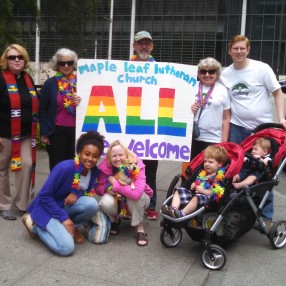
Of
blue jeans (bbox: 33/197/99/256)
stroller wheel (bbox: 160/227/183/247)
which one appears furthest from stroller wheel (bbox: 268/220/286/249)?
blue jeans (bbox: 33/197/99/256)

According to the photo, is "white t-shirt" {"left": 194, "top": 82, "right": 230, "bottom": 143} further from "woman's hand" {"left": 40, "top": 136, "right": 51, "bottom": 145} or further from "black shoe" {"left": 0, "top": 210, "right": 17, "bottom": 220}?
"black shoe" {"left": 0, "top": 210, "right": 17, "bottom": 220}

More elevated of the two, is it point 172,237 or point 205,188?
point 205,188

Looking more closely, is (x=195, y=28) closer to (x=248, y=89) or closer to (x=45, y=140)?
(x=248, y=89)

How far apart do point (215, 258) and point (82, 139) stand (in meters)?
1.59

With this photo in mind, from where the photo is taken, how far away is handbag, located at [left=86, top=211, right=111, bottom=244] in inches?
153

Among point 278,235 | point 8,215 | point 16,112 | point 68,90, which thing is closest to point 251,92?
point 278,235

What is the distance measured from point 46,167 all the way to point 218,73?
12.8 ft

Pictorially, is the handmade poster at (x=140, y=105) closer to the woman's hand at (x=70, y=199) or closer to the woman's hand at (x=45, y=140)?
the woman's hand at (x=45, y=140)

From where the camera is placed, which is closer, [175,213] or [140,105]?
[175,213]

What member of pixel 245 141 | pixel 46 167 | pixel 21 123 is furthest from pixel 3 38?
pixel 245 141

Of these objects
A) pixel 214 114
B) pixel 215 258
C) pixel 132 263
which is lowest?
pixel 132 263

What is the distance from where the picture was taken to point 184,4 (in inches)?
1353

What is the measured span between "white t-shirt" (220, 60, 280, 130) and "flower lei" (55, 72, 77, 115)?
166 cm

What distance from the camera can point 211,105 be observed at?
4258 mm
